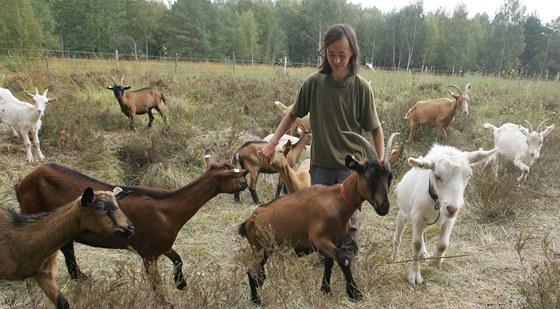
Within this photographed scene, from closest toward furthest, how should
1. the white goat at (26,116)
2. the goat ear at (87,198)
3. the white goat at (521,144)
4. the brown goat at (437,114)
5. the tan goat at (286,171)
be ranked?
1. the goat ear at (87,198)
2. the tan goat at (286,171)
3. the white goat at (521,144)
4. the white goat at (26,116)
5. the brown goat at (437,114)

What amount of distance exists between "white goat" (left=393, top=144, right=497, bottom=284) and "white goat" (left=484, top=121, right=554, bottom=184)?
319cm

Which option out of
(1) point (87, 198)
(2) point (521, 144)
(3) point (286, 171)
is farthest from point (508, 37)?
(1) point (87, 198)

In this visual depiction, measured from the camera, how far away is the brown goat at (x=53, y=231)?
270cm

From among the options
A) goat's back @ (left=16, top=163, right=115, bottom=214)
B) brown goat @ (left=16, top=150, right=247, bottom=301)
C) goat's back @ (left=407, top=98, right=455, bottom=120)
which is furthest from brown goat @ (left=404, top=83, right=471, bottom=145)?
goat's back @ (left=16, top=163, right=115, bottom=214)

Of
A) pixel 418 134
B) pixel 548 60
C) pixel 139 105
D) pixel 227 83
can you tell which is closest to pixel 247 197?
pixel 139 105

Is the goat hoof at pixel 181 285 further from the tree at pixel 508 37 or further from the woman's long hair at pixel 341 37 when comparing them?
the tree at pixel 508 37

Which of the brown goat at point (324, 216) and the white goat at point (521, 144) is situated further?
the white goat at point (521, 144)

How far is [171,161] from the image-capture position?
23.2 ft

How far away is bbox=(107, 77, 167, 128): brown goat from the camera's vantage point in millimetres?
8857

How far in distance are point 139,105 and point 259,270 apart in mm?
7232

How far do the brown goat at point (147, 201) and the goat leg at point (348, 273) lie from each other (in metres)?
1.08

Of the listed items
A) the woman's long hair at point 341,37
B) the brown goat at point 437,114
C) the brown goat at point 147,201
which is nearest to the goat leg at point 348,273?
the brown goat at point 147,201

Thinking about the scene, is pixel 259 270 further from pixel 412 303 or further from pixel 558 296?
pixel 558 296

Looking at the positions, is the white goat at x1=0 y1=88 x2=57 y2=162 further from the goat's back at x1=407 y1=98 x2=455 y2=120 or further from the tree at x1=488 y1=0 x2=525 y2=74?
the tree at x1=488 y1=0 x2=525 y2=74
